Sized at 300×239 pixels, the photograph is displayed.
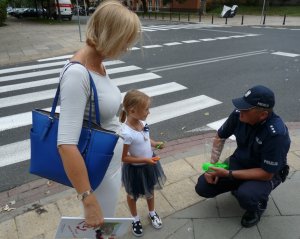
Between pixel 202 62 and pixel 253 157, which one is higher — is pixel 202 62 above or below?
below

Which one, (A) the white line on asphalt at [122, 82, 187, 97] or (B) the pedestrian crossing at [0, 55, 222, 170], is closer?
(B) the pedestrian crossing at [0, 55, 222, 170]

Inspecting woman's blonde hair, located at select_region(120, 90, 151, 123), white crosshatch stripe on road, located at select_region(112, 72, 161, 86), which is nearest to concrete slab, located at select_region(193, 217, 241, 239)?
woman's blonde hair, located at select_region(120, 90, 151, 123)

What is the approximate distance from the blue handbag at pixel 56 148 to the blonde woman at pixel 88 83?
6cm

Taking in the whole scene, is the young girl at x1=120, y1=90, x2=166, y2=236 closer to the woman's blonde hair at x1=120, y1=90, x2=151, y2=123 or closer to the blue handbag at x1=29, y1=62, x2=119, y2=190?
the woman's blonde hair at x1=120, y1=90, x2=151, y2=123

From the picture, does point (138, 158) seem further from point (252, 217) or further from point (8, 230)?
point (8, 230)

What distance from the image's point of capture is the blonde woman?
5.16 feet

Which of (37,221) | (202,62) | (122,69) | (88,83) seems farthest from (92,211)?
(202,62)

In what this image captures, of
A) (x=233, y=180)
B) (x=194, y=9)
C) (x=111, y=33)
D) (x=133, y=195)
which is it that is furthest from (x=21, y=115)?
(x=194, y=9)

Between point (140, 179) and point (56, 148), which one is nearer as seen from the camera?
point (56, 148)

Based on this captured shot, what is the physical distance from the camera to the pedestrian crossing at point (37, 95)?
5.31 metres

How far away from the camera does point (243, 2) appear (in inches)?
1737

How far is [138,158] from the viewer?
2730 millimetres

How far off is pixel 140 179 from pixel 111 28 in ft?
5.33

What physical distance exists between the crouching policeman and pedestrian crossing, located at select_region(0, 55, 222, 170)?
2.91 metres
